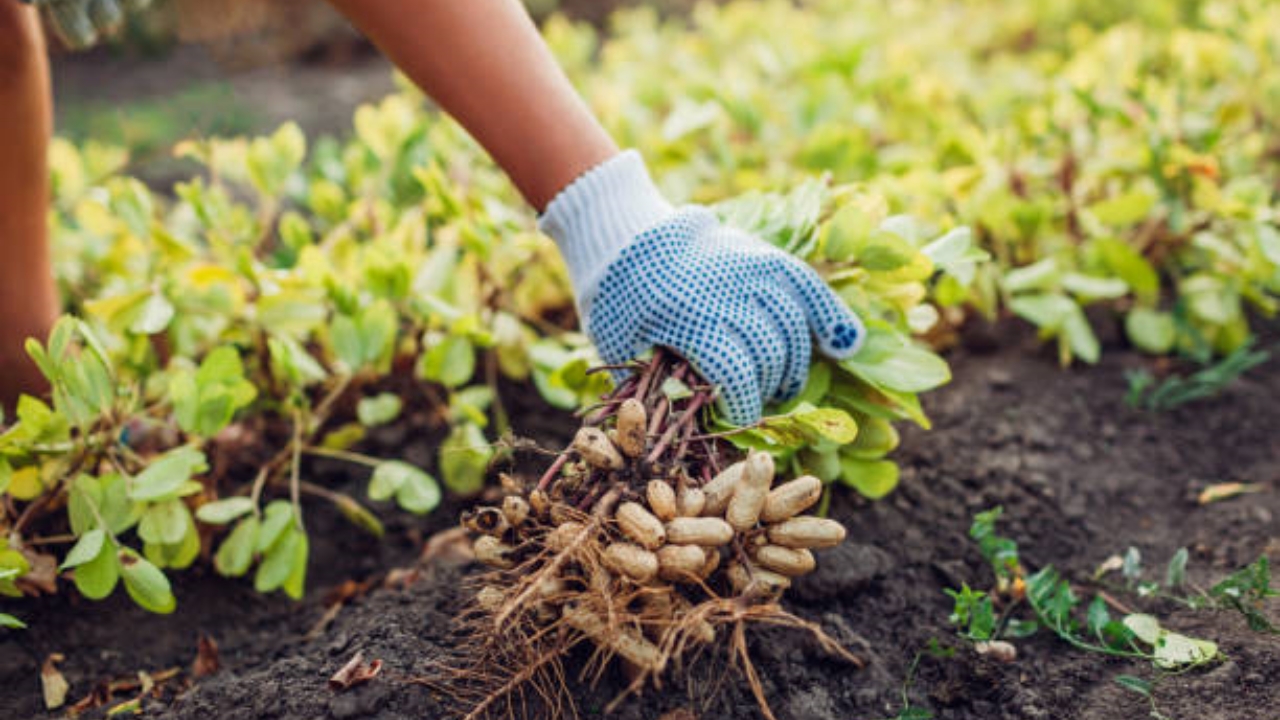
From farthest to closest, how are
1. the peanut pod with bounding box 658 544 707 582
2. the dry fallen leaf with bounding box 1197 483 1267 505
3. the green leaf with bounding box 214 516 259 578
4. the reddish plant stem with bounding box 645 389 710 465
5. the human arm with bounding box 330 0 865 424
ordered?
the dry fallen leaf with bounding box 1197 483 1267 505
the green leaf with bounding box 214 516 259 578
the human arm with bounding box 330 0 865 424
the reddish plant stem with bounding box 645 389 710 465
the peanut pod with bounding box 658 544 707 582

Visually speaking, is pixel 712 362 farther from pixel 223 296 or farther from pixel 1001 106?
pixel 1001 106

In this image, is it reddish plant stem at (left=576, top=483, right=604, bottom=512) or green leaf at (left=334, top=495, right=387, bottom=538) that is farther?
green leaf at (left=334, top=495, right=387, bottom=538)

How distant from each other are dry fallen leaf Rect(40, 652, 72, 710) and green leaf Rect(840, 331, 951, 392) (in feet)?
3.40

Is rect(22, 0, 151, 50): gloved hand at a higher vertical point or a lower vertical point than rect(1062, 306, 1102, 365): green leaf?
higher

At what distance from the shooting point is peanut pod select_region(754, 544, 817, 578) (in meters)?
0.98

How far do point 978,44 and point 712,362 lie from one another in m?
2.47

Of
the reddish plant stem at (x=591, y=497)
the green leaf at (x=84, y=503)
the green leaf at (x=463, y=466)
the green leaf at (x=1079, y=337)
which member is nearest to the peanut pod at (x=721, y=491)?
the reddish plant stem at (x=591, y=497)

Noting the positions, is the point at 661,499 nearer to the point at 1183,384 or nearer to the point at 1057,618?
the point at 1057,618

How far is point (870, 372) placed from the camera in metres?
1.26

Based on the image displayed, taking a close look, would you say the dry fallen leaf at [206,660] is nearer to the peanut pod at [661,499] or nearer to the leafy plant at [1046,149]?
the peanut pod at [661,499]

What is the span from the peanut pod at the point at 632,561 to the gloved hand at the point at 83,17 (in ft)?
4.03

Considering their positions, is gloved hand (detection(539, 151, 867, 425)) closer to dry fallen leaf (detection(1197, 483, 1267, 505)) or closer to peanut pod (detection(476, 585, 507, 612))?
peanut pod (detection(476, 585, 507, 612))

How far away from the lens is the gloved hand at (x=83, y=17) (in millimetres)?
1552

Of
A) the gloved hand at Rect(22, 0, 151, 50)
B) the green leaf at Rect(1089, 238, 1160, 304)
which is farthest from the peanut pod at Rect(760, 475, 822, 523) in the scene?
the gloved hand at Rect(22, 0, 151, 50)
